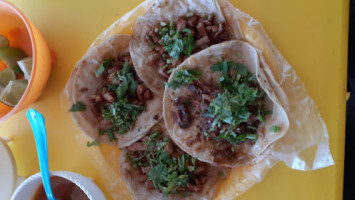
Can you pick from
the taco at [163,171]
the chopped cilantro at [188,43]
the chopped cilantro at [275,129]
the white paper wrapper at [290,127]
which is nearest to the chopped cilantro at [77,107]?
the taco at [163,171]

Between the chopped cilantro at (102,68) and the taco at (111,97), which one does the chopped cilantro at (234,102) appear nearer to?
the taco at (111,97)

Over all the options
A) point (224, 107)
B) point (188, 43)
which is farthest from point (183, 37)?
point (224, 107)

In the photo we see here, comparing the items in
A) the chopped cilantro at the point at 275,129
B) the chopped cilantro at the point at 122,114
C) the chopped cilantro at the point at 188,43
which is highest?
the chopped cilantro at the point at 188,43

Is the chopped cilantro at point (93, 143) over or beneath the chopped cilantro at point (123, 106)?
beneath

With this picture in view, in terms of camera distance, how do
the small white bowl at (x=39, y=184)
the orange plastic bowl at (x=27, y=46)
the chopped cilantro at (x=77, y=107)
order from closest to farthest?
the small white bowl at (x=39, y=184) < the orange plastic bowl at (x=27, y=46) < the chopped cilantro at (x=77, y=107)

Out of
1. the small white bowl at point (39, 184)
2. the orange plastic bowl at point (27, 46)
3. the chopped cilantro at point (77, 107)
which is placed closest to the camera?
the small white bowl at point (39, 184)

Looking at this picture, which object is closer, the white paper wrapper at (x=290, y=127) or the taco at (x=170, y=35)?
the white paper wrapper at (x=290, y=127)
